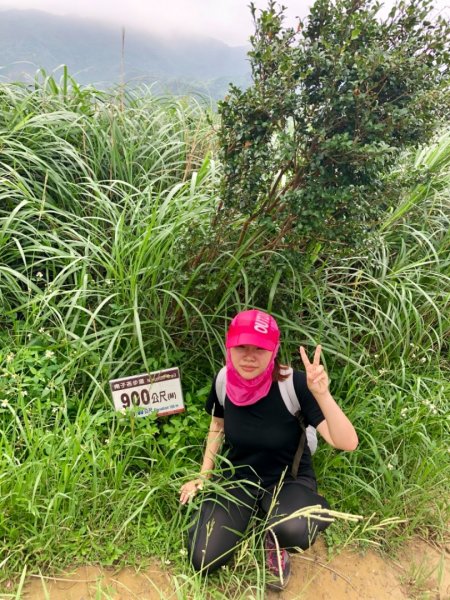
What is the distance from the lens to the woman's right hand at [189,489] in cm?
174

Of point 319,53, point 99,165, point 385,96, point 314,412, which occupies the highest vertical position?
point 319,53

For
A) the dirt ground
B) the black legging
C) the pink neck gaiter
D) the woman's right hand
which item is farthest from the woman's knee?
the pink neck gaiter

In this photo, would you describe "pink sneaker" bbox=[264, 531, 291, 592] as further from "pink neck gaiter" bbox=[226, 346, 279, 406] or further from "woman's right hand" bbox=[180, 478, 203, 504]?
"pink neck gaiter" bbox=[226, 346, 279, 406]

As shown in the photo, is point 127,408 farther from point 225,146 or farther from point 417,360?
point 417,360

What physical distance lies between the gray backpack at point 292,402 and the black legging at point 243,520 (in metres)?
0.10

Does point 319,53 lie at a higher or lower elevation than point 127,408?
higher

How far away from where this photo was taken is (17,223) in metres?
2.45

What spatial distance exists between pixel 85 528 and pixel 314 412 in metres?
0.98

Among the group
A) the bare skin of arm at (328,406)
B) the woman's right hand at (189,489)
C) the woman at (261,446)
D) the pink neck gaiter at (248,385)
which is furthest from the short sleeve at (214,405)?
the bare skin of arm at (328,406)

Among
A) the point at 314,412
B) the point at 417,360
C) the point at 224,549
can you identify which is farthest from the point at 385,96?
the point at 224,549

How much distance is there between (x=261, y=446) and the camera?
5.74ft

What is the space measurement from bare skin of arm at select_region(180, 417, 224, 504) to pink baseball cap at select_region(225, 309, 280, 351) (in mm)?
461

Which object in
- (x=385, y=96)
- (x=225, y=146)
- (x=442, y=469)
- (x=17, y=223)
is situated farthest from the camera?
(x=17, y=223)

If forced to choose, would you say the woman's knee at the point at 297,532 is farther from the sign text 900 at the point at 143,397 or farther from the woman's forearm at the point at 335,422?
the sign text 900 at the point at 143,397
